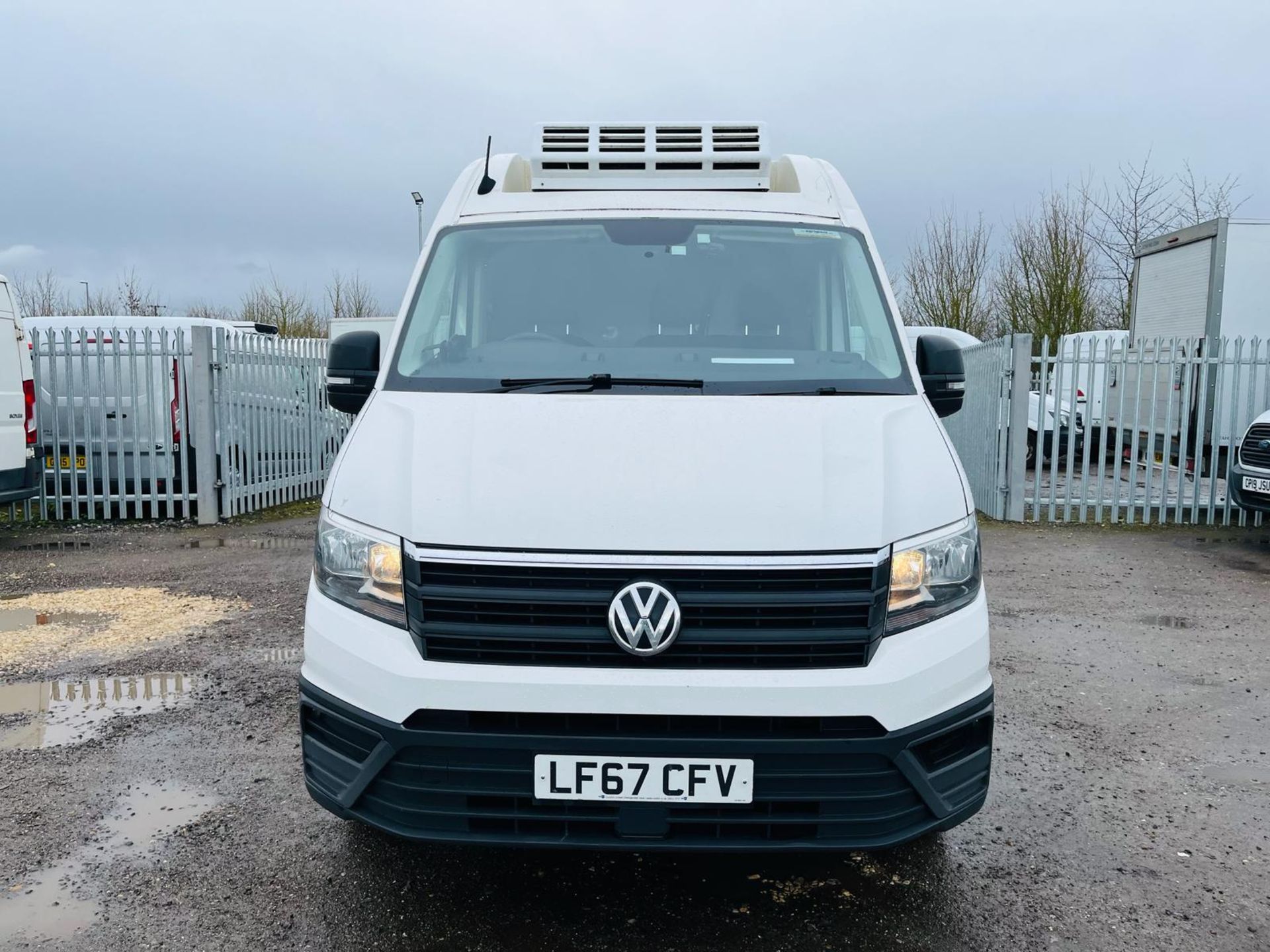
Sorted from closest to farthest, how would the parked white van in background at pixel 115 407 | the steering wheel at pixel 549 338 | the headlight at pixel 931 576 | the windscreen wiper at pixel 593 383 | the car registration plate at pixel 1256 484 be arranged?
the headlight at pixel 931 576 → the windscreen wiper at pixel 593 383 → the steering wheel at pixel 549 338 → the car registration plate at pixel 1256 484 → the parked white van in background at pixel 115 407

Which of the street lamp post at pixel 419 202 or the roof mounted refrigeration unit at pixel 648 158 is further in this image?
the street lamp post at pixel 419 202

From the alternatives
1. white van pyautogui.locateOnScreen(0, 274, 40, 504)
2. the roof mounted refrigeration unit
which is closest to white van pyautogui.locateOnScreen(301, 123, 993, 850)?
the roof mounted refrigeration unit

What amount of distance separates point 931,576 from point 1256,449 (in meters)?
8.58

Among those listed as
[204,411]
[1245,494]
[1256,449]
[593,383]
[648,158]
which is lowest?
[1245,494]

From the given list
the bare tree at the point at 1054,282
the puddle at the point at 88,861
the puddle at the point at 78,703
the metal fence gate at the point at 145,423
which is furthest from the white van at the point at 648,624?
the bare tree at the point at 1054,282

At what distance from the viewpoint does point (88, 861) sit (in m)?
3.48

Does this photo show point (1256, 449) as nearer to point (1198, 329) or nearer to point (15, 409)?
point (1198, 329)

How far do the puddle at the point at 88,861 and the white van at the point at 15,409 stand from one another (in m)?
5.93

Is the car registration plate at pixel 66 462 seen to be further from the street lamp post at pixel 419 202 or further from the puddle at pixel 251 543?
the street lamp post at pixel 419 202

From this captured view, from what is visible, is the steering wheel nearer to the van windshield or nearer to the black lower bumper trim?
the van windshield

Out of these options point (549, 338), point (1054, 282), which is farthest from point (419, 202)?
point (549, 338)

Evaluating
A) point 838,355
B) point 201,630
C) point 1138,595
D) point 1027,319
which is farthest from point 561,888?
point 1027,319

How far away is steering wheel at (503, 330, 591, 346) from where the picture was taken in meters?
3.73

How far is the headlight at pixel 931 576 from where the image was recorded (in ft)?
9.26
